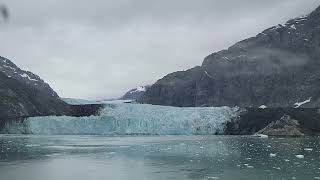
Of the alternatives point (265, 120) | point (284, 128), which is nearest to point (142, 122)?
point (265, 120)

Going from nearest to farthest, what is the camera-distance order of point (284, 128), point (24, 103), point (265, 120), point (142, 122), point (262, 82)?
point (284, 128)
point (142, 122)
point (265, 120)
point (24, 103)
point (262, 82)

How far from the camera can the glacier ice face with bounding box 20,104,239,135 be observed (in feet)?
238

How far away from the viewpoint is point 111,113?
8075 cm

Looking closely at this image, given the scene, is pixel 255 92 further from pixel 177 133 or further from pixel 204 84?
pixel 177 133

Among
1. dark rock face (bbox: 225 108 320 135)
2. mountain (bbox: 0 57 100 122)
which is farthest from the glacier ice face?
mountain (bbox: 0 57 100 122)

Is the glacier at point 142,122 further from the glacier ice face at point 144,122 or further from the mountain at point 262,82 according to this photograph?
the mountain at point 262,82

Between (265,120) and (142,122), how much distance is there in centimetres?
1871

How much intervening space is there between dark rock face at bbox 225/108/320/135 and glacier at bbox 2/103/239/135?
1784 mm

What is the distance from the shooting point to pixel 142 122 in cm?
7331

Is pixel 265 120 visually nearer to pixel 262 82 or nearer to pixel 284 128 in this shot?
pixel 284 128

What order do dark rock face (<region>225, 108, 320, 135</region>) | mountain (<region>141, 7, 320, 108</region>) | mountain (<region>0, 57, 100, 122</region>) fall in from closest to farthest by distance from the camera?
dark rock face (<region>225, 108, 320, 135</region>), mountain (<region>0, 57, 100, 122</region>), mountain (<region>141, 7, 320, 108</region>)

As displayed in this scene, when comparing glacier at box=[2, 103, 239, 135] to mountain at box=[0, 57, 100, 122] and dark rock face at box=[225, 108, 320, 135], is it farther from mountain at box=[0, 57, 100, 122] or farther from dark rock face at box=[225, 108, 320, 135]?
mountain at box=[0, 57, 100, 122]

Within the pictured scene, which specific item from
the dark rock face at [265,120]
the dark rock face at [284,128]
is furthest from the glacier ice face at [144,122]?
the dark rock face at [284,128]

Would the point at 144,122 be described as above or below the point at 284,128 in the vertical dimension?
above
